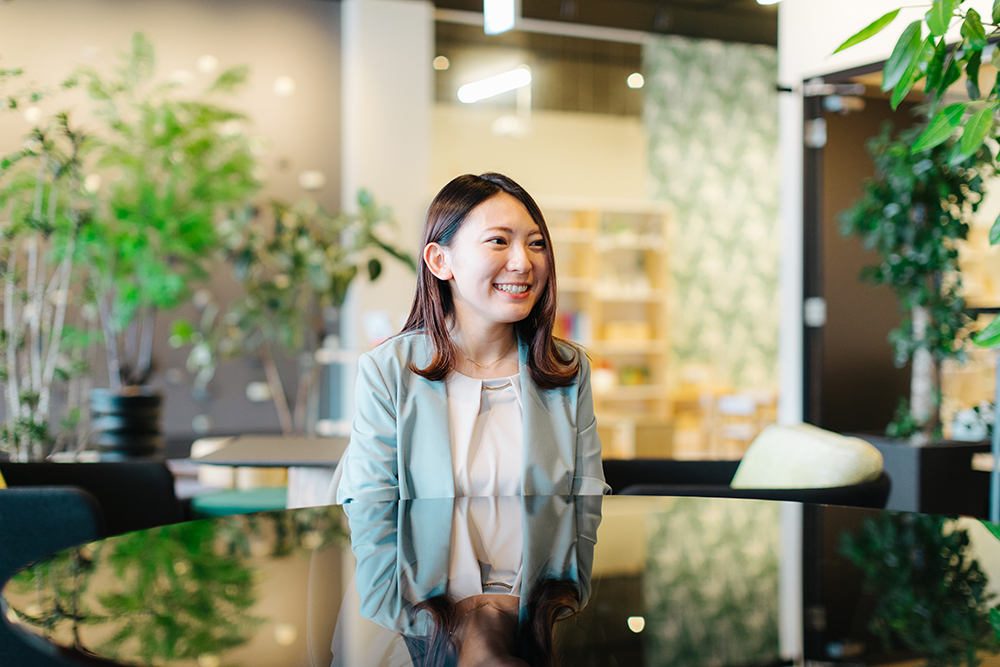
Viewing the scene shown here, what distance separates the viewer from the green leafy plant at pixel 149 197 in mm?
5020

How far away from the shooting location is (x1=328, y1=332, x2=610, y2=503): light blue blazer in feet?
5.59

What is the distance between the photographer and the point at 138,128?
17.3 feet

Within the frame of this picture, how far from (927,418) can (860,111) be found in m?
2.10

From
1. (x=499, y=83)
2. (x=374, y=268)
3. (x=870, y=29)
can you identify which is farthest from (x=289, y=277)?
(x=870, y=29)

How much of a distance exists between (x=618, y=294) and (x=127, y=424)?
5.15m

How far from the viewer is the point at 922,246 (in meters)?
4.45

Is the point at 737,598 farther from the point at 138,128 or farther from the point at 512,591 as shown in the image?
the point at 138,128

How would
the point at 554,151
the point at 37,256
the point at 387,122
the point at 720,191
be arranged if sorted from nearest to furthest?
the point at 37,256, the point at 387,122, the point at 554,151, the point at 720,191

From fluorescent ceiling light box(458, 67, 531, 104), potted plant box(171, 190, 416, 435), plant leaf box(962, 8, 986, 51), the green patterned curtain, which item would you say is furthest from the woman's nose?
the green patterned curtain

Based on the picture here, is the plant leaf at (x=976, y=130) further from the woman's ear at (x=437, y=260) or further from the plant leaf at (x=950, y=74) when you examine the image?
the woman's ear at (x=437, y=260)

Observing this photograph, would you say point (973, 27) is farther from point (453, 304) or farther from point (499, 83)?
point (499, 83)

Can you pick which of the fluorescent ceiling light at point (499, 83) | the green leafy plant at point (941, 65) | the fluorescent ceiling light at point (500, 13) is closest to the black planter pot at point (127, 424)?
the fluorescent ceiling light at point (500, 13)

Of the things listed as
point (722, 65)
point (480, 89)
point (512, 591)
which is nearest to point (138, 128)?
point (480, 89)

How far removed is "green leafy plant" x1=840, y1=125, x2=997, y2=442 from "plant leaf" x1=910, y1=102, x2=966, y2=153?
330 centimetres
